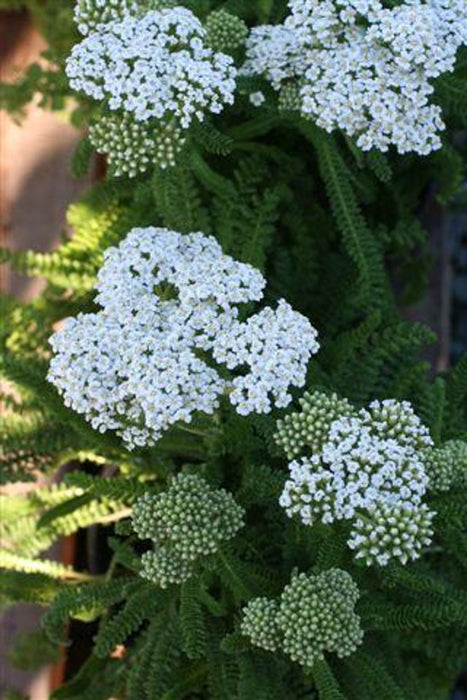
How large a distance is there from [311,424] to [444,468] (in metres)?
0.28

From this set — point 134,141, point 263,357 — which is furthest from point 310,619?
point 134,141

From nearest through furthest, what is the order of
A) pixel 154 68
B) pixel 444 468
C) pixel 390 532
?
pixel 390 532 → pixel 444 468 → pixel 154 68

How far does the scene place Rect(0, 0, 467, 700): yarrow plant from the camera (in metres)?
2.24

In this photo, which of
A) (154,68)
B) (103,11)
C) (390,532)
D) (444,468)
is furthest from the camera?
(103,11)

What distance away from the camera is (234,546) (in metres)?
2.51

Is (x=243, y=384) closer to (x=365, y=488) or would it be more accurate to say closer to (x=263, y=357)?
(x=263, y=357)

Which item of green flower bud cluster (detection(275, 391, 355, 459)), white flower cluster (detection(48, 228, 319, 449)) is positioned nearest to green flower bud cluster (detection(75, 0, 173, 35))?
white flower cluster (detection(48, 228, 319, 449))

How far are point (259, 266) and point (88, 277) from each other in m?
0.61

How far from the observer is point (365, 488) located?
217 cm

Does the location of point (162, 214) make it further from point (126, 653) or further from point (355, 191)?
point (126, 653)

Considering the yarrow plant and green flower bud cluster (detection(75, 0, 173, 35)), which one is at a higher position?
green flower bud cluster (detection(75, 0, 173, 35))

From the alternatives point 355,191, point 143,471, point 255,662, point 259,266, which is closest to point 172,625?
point 255,662

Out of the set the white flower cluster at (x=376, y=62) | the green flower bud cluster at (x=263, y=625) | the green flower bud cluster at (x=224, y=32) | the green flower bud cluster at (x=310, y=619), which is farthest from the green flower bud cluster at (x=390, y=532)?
the green flower bud cluster at (x=224, y=32)

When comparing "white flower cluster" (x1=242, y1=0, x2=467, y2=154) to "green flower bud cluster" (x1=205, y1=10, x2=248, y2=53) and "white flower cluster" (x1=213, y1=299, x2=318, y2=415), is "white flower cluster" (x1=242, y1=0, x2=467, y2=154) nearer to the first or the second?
"green flower bud cluster" (x1=205, y1=10, x2=248, y2=53)
